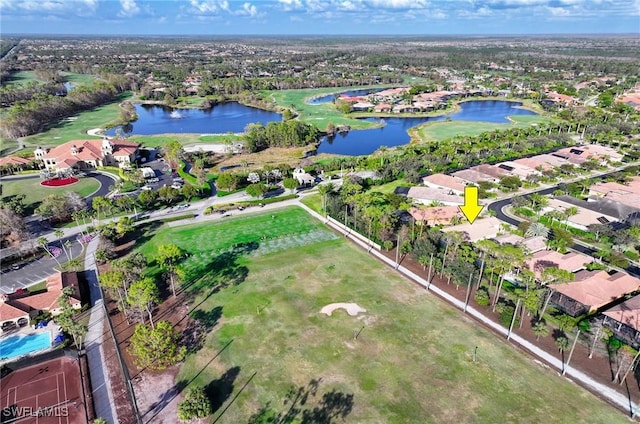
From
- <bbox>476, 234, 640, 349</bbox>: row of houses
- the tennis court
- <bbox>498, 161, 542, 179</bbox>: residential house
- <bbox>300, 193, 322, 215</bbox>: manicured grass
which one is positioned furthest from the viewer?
<bbox>498, 161, 542, 179</bbox>: residential house

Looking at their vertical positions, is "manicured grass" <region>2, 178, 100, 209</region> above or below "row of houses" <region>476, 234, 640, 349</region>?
below

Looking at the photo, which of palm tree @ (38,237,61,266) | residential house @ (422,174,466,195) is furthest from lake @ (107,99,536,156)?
palm tree @ (38,237,61,266)

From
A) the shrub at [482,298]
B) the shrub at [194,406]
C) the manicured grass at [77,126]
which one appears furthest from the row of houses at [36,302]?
the manicured grass at [77,126]

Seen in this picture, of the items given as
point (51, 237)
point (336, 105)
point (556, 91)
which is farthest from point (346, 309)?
point (556, 91)

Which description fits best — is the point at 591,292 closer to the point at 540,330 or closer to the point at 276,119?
the point at 540,330

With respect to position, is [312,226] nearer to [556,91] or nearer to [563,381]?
[563,381]

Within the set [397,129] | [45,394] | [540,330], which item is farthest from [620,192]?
[45,394]

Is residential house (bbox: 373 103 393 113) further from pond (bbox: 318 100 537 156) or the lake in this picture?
pond (bbox: 318 100 537 156)
